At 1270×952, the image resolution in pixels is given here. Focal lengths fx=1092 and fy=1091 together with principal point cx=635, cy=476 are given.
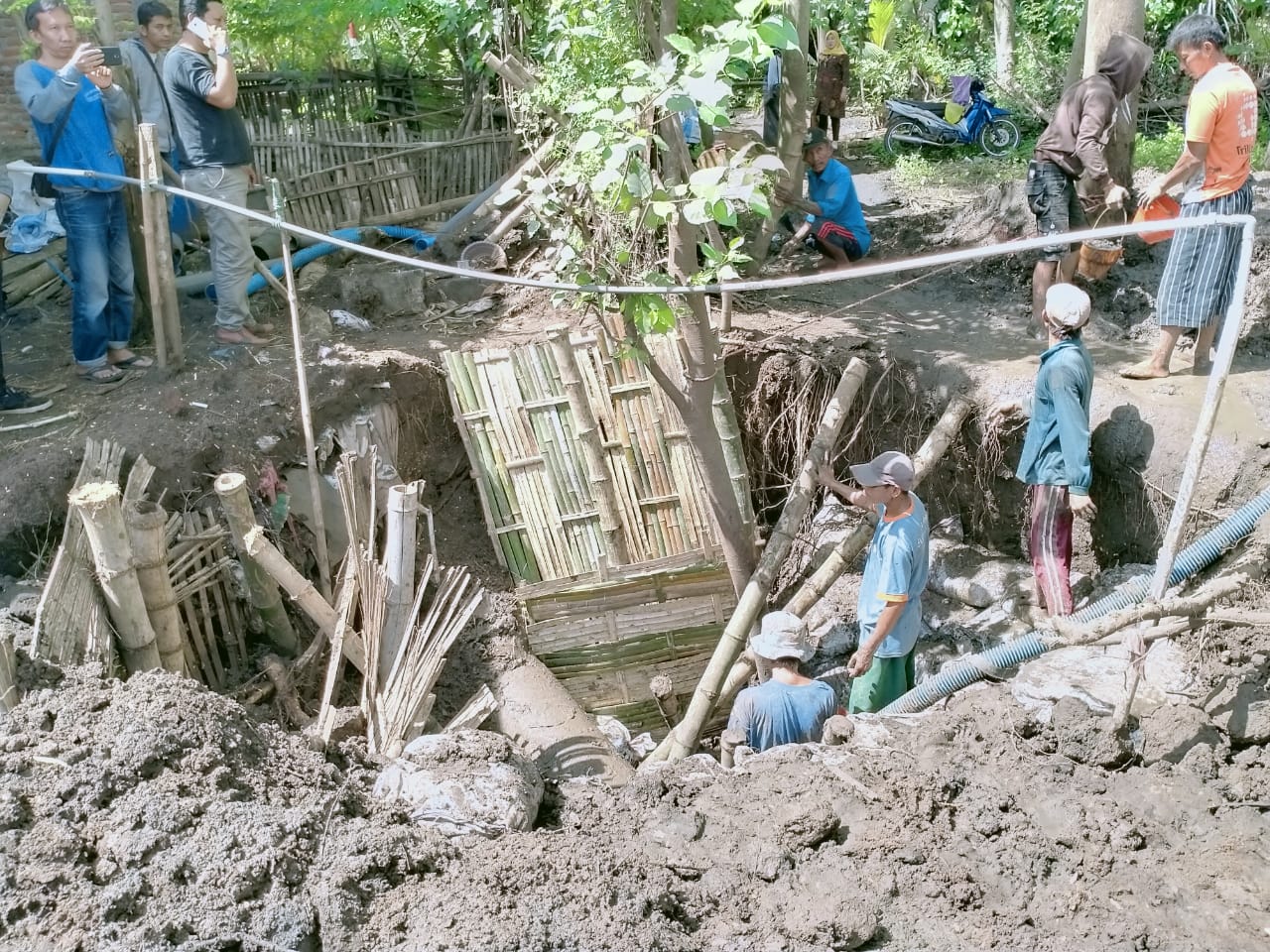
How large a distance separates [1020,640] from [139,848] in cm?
331

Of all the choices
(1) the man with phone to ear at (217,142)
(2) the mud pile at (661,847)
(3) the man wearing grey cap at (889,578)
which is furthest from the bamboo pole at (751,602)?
(1) the man with phone to ear at (217,142)

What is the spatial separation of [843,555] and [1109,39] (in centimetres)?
399

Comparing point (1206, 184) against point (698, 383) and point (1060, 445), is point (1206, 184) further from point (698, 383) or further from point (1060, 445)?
point (698, 383)

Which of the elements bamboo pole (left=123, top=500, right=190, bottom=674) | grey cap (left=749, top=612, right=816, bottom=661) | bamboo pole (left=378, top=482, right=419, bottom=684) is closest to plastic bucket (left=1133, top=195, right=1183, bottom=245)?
grey cap (left=749, top=612, right=816, bottom=661)

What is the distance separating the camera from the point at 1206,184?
5609 millimetres

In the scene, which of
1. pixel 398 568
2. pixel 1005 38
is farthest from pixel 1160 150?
pixel 398 568

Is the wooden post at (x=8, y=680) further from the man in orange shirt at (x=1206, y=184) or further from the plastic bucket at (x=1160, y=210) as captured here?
the plastic bucket at (x=1160, y=210)

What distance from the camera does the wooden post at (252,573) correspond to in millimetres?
4676

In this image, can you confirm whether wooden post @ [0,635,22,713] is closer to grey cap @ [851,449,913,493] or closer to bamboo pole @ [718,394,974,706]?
bamboo pole @ [718,394,974,706]

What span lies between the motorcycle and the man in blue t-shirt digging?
452 centimetres

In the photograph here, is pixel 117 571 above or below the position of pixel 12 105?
below

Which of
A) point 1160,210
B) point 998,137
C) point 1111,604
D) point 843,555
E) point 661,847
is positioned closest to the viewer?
point 661,847

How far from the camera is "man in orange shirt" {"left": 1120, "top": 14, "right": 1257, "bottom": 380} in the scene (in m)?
5.32

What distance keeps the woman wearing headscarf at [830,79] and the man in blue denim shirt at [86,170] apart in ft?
24.4
